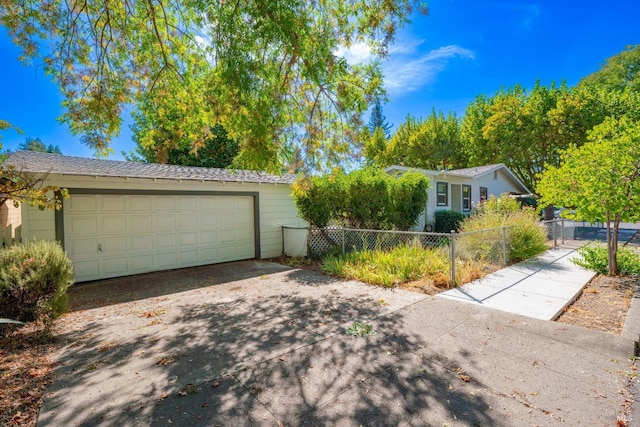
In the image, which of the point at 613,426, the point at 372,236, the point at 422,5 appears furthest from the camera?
the point at 372,236

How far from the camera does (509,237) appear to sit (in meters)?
8.53

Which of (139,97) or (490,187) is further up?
(139,97)

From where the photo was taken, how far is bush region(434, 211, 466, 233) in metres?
14.7

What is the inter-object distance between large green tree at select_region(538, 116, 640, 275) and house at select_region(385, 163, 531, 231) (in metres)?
7.39

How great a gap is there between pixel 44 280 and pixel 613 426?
6.30m

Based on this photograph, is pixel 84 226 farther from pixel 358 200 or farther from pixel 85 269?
pixel 358 200

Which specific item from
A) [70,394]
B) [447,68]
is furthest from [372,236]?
[70,394]

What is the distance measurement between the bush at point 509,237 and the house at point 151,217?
5.89 metres

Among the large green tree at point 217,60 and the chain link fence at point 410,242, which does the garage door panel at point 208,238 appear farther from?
the large green tree at point 217,60

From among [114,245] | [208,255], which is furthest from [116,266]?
[208,255]

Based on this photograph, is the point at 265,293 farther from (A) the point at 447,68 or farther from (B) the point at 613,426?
(A) the point at 447,68

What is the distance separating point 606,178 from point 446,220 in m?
9.03

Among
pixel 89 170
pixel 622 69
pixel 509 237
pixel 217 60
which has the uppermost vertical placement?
pixel 622 69

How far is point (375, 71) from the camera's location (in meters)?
6.48
